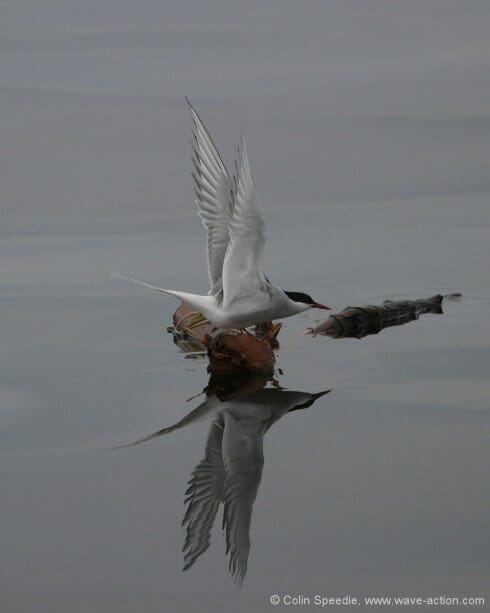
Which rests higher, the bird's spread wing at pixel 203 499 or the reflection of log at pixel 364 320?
the reflection of log at pixel 364 320

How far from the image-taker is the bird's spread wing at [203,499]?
6.04 meters

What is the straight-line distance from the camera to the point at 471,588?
5551 millimetres

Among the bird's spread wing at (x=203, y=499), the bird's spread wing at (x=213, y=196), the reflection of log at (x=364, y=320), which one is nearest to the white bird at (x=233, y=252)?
the bird's spread wing at (x=213, y=196)

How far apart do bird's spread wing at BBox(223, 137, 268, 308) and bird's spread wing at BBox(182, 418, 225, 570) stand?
122cm

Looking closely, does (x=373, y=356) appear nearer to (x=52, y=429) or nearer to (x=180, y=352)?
(x=180, y=352)

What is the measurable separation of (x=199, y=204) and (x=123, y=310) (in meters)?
1.15

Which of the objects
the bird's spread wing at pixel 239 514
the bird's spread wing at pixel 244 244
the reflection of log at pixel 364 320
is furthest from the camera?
the reflection of log at pixel 364 320

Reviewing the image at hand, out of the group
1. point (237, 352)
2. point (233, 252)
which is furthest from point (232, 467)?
point (233, 252)

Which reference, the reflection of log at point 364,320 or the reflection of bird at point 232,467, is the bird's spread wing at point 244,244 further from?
the reflection of log at point 364,320

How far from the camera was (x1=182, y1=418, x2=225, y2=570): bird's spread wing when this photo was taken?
604 centimetres

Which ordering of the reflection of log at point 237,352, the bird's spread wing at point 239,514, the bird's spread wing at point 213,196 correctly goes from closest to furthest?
the bird's spread wing at point 239,514, the reflection of log at point 237,352, the bird's spread wing at point 213,196

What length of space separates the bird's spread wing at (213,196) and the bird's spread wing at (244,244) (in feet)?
1.55

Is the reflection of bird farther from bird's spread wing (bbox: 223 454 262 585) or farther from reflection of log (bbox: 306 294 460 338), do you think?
reflection of log (bbox: 306 294 460 338)

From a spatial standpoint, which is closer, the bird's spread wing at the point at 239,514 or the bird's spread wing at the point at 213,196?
the bird's spread wing at the point at 239,514
